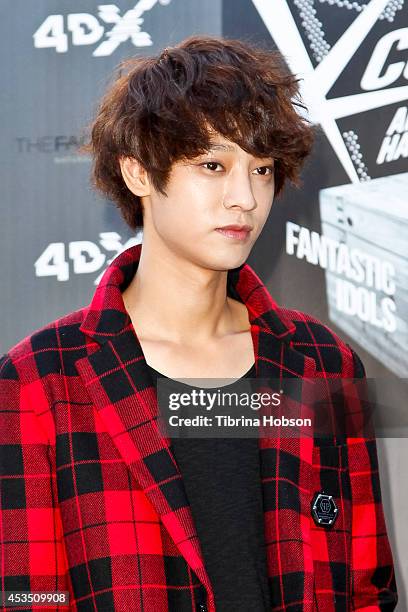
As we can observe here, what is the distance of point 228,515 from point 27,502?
0.35 metres

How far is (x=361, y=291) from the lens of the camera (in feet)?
8.74

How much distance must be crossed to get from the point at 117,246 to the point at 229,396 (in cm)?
100

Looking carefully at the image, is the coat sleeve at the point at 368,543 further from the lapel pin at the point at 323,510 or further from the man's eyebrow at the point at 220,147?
the man's eyebrow at the point at 220,147

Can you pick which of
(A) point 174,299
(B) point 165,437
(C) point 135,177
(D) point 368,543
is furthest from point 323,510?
(C) point 135,177

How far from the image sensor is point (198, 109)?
169 centimetres

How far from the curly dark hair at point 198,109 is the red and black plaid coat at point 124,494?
0.27m

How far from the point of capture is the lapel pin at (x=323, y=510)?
5.73 ft

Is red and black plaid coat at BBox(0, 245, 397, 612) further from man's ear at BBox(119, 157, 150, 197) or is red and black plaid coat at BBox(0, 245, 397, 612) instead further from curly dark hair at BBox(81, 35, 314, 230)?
curly dark hair at BBox(81, 35, 314, 230)

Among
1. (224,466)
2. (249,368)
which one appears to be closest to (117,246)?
(249,368)

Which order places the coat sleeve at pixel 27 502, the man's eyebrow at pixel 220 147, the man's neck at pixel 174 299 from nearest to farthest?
the coat sleeve at pixel 27 502 → the man's eyebrow at pixel 220 147 → the man's neck at pixel 174 299

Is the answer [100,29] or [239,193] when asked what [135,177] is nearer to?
[239,193]

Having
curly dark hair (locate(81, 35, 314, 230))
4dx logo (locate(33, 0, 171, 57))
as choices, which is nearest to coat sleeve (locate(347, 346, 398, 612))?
curly dark hair (locate(81, 35, 314, 230))

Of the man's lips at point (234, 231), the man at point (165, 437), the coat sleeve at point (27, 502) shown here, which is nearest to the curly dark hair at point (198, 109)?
the man at point (165, 437)

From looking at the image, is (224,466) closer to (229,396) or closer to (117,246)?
(229,396)
